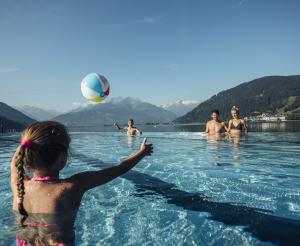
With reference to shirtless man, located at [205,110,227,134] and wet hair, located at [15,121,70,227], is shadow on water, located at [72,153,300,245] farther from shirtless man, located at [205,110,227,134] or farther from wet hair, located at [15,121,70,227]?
shirtless man, located at [205,110,227,134]

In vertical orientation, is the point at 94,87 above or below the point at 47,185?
above

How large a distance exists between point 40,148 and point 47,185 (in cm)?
53

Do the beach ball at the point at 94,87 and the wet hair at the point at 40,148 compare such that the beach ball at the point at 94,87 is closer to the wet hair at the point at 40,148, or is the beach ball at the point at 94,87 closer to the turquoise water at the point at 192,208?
the turquoise water at the point at 192,208

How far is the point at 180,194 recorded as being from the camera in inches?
331

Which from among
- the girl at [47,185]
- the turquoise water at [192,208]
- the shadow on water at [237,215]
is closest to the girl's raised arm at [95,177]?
the girl at [47,185]

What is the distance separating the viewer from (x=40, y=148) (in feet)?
10.7

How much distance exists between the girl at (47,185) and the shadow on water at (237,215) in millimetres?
3047

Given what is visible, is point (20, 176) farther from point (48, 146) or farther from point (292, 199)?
point (292, 199)

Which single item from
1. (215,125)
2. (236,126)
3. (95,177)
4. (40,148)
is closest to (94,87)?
(215,125)

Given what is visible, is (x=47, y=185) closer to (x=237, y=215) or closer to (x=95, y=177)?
(x=95, y=177)

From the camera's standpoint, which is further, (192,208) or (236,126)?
(236,126)

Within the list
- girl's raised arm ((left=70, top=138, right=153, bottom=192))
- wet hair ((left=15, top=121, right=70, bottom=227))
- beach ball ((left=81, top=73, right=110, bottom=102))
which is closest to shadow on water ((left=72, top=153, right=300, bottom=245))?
girl's raised arm ((left=70, top=138, right=153, bottom=192))

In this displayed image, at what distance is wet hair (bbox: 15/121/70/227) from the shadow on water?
12.6 ft

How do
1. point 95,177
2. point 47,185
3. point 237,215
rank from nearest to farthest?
1. point 47,185
2. point 95,177
3. point 237,215
